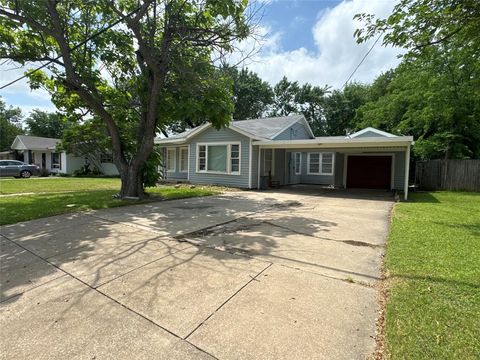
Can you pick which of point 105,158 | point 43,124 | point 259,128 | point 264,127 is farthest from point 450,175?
point 43,124

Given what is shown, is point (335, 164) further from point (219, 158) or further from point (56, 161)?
point (56, 161)

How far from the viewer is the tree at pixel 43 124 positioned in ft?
148

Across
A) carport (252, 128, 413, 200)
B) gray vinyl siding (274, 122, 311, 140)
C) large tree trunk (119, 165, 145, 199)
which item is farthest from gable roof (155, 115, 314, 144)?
large tree trunk (119, 165, 145, 199)

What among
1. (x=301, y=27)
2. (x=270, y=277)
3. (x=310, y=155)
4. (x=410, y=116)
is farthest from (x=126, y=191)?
(x=410, y=116)

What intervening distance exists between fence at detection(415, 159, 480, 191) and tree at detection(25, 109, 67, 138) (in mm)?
49211

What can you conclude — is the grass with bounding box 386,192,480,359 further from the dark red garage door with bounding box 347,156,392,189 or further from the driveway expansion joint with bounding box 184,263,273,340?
the dark red garage door with bounding box 347,156,392,189

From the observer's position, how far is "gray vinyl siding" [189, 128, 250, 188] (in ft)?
47.7

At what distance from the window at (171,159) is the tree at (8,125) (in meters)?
37.2

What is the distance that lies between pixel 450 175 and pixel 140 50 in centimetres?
1652

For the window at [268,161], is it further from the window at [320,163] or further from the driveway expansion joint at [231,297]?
the driveway expansion joint at [231,297]

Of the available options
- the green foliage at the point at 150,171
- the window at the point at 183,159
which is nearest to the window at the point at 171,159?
the window at the point at 183,159

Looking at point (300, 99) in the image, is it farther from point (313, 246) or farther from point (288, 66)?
point (313, 246)

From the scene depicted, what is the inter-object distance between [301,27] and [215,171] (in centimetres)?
840

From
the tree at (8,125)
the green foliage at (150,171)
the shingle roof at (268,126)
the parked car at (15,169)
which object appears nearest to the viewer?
the green foliage at (150,171)
